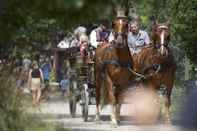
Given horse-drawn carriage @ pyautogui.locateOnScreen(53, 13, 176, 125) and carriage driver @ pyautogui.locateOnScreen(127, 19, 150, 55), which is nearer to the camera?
horse-drawn carriage @ pyautogui.locateOnScreen(53, 13, 176, 125)

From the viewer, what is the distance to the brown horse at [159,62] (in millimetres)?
17312

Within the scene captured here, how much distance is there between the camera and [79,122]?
1842 centimetres

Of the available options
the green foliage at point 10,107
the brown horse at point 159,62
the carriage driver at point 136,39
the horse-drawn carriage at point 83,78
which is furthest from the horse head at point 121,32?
the green foliage at point 10,107

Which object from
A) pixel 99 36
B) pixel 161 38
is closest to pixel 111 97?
pixel 99 36

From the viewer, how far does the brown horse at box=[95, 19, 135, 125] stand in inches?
682

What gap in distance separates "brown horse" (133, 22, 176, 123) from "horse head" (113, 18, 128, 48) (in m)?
0.62

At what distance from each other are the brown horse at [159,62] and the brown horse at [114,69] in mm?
292

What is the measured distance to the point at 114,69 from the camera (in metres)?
17.7

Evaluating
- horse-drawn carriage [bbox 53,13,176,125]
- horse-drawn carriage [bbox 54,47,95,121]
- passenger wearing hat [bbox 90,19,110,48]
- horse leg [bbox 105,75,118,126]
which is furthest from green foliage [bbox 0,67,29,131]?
passenger wearing hat [bbox 90,19,110,48]

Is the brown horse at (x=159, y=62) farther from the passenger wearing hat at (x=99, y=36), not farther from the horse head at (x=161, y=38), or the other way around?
the passenger wearing hat at (x=99, y=36)

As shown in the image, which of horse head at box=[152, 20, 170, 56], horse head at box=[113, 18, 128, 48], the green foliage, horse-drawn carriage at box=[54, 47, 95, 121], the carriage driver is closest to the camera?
the green foliage

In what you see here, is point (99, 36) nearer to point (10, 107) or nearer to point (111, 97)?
point (111, 97)

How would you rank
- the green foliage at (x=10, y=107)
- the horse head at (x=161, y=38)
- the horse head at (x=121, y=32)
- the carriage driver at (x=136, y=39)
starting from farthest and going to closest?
the carriage driver at (x=136, y=39) → the horse head at (x=161, y=38) → the horse head at (x=121, y=32) → the green foliage at (x=10, y=107)

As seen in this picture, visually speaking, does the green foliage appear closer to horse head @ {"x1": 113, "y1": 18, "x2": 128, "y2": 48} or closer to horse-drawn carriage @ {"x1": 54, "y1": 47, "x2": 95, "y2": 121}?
horse head @ {"x1": 113, "y1": 18, "x2": 128, "y2": 48}
